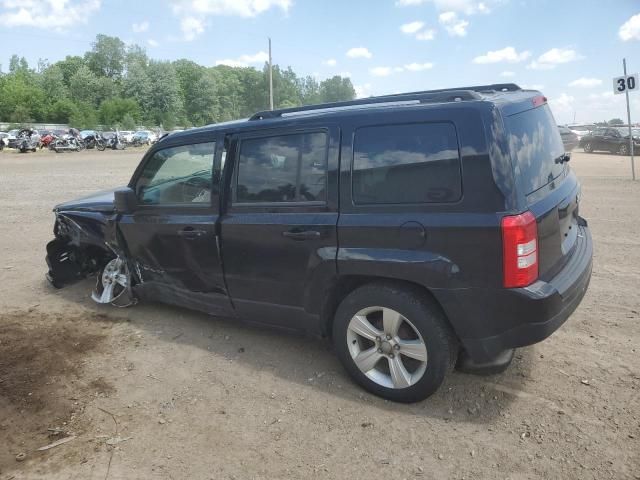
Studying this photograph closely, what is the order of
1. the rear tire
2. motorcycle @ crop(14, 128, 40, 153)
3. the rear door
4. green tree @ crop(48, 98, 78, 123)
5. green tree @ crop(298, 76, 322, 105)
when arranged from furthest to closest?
green tree @ crop(298, 76, 322, 105), green tree @ crop(48, 98, 78, 123), motorcycle @ crop(14, 128, 40, 153), the rear tire, the rear door

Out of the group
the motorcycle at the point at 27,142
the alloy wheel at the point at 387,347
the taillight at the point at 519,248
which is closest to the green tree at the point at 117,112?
the motorcycle at the point at 27,142

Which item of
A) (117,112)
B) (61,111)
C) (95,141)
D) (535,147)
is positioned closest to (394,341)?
(535,147)

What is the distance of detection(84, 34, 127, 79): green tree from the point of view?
111 meters

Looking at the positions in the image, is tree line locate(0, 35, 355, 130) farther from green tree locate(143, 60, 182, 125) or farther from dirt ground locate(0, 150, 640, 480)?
dirt ground locate(0, 150, 640, 480)

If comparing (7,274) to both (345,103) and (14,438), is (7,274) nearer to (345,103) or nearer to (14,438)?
(14,438)

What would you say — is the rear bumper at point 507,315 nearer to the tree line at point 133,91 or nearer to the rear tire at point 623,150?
the rear tire at point 623,150

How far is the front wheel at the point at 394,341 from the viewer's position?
9.94ft

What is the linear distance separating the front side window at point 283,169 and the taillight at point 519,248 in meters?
1.20

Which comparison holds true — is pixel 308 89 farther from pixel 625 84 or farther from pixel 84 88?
pixel 625 84

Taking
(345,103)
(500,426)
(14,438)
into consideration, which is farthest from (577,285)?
(14,438)

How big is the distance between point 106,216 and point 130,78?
97703 millimetres

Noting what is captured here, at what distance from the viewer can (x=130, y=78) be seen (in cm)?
9225

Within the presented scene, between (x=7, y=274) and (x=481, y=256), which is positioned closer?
(x=481, y=256)

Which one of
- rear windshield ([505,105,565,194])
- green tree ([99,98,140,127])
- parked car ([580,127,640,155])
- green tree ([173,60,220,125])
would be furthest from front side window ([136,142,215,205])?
green tree ([173,60,220,125])
